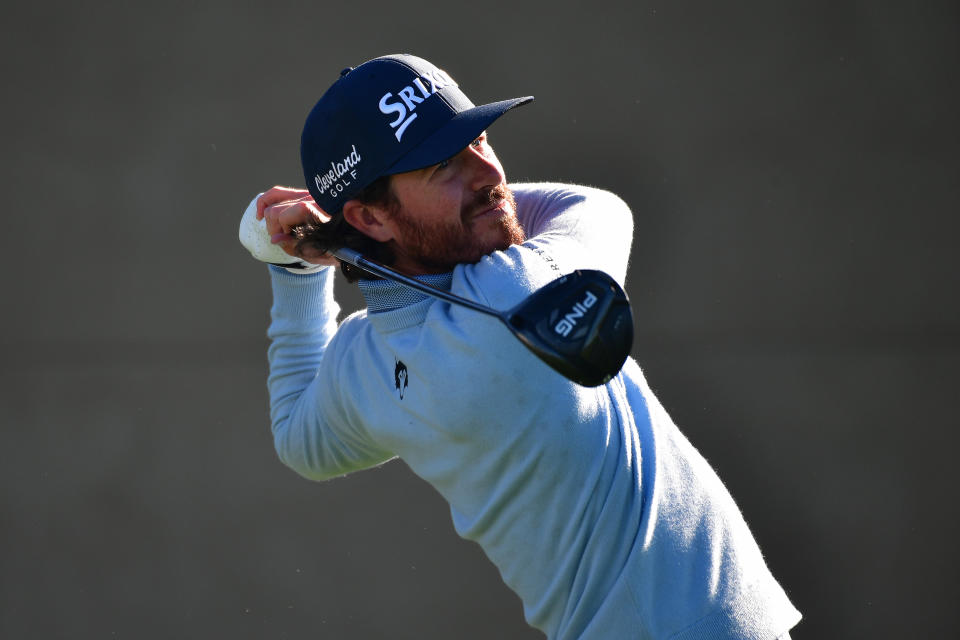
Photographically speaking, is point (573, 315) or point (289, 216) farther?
point (289, 216)

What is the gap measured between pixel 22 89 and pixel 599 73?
1.97 m

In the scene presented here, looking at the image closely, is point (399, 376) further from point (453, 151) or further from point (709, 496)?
point (709, 496)

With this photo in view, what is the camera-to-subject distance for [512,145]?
3.27 metres

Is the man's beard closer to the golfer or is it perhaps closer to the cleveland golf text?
the golfer

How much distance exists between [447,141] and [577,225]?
291mm

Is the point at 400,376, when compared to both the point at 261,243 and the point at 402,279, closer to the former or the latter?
the point at 402,279

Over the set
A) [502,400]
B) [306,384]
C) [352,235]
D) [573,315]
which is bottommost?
[306,384]

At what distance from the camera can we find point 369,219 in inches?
73.0

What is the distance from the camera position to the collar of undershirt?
1727mm

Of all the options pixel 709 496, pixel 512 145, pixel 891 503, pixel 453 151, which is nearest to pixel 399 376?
pixel 453 151

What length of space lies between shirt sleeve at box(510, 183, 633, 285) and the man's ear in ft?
0.91

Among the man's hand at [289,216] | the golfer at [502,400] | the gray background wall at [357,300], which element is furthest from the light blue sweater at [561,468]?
the gray background wall at [357,300]

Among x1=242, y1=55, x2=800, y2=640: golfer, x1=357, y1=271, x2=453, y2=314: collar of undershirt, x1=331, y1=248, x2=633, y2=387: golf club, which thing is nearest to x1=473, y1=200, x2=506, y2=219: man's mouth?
x1=242, y1=55, x2=800, y2=640: golfer

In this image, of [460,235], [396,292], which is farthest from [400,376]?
[460,235]
